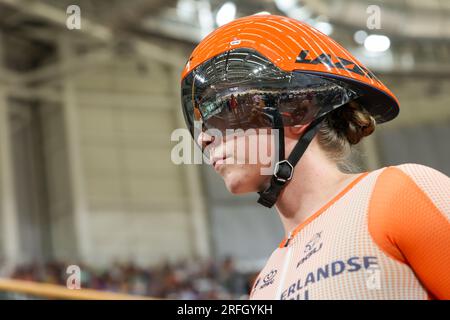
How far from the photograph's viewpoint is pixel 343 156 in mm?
1664

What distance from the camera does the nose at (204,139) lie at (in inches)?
66.0

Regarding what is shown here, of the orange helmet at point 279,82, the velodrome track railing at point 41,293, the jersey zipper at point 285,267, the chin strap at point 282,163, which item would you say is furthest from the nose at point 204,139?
the velodrome track railing at point 41,293

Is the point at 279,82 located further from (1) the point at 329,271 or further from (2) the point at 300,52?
(1) the point at 329,271

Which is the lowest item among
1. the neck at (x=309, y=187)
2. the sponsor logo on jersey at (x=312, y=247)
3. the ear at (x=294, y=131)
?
the sponsor logo on jersey at (x=312, y=247)

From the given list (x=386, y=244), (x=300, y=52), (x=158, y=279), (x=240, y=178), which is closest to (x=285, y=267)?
(x=240, y=178)

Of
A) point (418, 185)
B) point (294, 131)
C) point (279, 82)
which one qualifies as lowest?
point (418, 185)

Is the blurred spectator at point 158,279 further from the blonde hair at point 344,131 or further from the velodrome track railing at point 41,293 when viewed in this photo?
the blonde hair at point 344,131

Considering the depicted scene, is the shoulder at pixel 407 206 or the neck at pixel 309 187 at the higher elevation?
the neck at pixel 309 187

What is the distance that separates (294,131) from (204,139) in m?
0.22

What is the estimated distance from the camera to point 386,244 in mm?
1265

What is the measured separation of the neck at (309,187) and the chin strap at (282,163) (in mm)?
19

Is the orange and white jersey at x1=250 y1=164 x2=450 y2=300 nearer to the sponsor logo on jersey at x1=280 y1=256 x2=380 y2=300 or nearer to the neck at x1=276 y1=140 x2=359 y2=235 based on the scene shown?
the sponsor logo on jersey at x1=280 y1=256 x2=380 y2=300

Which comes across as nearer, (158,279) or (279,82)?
(279,82)
